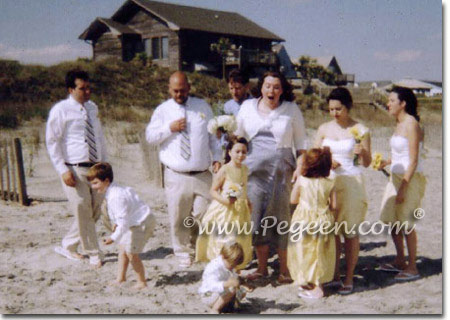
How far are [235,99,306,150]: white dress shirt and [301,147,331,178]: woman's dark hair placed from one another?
0.36 meters

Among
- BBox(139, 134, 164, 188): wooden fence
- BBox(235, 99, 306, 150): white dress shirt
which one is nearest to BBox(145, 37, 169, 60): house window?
BBox(139, 134, 164, 188): wooden fence

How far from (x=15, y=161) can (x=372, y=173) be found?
20.8ft

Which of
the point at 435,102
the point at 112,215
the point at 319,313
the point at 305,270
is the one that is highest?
the point at 435,102

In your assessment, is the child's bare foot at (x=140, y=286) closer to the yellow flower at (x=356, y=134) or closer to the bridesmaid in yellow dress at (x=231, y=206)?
the bridesmaid in yellow dress at (x=231, y=206)

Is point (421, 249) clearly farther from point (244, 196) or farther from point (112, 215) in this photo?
point (112, 215)

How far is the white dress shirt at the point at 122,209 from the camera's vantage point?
4.16m

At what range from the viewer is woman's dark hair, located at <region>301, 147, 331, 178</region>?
401cm

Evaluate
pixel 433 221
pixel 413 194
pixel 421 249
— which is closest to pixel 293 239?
pixel 413 194

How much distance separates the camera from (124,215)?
13.7ft

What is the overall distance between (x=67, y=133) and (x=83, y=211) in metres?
0.82

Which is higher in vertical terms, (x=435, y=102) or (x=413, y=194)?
(x=435, y=102)

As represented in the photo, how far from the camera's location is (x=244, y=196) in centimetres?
440

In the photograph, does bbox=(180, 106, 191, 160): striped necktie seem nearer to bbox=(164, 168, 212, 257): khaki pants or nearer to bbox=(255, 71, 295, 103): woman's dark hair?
bbox=(164, 168, 212, 257): khaki pants

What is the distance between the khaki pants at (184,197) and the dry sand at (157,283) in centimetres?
41
